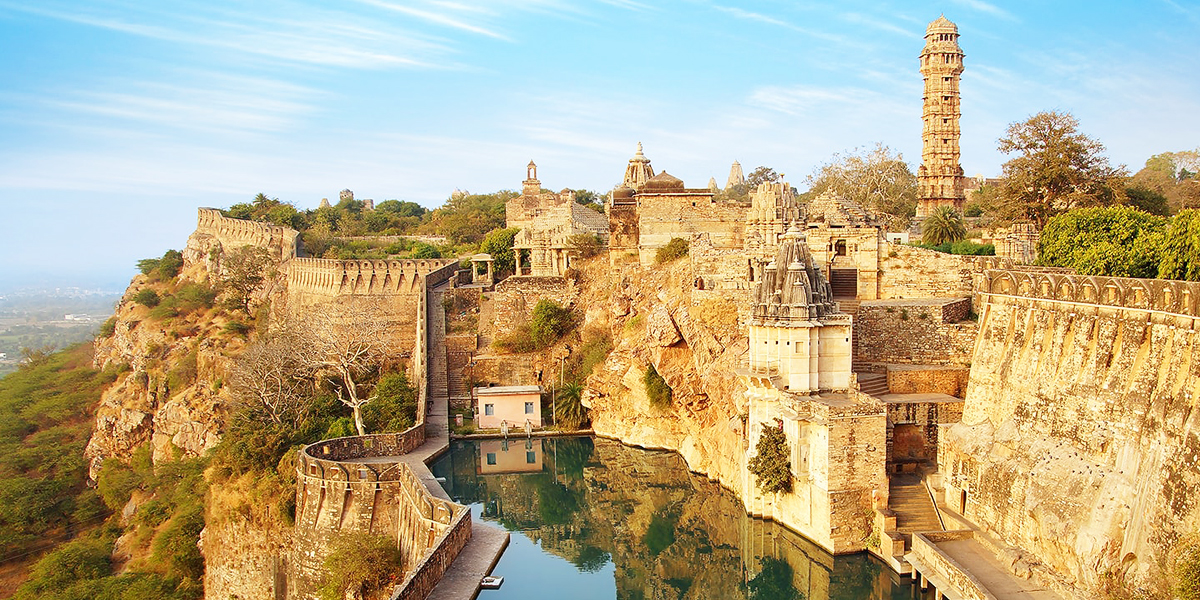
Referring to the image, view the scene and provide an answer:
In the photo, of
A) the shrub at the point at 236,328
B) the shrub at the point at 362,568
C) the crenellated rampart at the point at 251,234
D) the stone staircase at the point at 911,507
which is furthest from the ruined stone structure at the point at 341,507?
the crenellated rampart at the point at 251,234

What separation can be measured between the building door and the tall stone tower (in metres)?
18.5

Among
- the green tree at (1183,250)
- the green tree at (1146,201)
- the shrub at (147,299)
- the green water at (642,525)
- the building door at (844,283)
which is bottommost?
the green water at (642,525)

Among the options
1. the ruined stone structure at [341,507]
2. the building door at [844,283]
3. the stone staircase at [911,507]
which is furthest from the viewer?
Answer: the building door at [844,283]

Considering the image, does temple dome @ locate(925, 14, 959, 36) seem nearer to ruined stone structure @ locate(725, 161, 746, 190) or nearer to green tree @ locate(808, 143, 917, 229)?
green tree @ locate(808, 143, 917, 229)

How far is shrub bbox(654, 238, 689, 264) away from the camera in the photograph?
1379 inches

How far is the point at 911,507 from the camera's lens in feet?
68.4

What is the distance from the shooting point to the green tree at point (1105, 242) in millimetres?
22086

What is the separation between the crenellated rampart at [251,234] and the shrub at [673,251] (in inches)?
1029

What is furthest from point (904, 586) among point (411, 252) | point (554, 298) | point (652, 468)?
point (411, 252)

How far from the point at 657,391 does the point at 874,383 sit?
918 cm

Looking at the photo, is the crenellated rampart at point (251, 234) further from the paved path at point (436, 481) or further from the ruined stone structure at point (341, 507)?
the ruined stone structure at point (341, 507)

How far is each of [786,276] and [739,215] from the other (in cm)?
1407

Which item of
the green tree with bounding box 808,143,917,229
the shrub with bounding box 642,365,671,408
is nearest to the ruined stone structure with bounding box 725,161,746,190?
the green tree with bounding box 808,143,917,229

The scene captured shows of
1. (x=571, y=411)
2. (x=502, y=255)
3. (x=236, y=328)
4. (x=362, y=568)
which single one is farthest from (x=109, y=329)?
(x=362, y=568)
